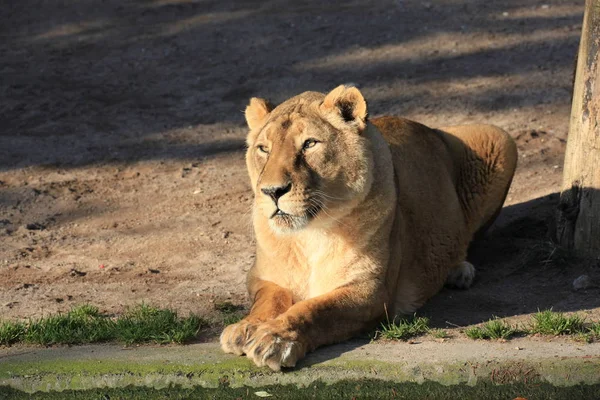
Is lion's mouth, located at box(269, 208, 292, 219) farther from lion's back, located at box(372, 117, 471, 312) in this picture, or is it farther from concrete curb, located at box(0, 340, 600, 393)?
lion's back, located at box(372, 117, 471, 312)

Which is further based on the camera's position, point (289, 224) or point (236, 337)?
point (289, 224)

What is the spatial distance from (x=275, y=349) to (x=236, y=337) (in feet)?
0.91

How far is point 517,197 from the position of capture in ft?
28.7

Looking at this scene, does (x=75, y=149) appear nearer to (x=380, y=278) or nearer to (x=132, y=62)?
(x=132, y=62)

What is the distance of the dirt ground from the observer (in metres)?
7.34

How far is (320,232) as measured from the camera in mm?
5891

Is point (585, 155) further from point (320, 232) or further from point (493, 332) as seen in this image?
point (320, 232)

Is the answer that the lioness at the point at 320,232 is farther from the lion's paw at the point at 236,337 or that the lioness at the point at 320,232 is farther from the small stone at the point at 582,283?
the small stone at the point at 582,283

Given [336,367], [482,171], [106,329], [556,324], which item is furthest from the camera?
[482,171]

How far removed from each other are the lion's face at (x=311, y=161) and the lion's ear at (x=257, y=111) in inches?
5.8

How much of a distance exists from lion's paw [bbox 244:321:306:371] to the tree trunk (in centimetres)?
254

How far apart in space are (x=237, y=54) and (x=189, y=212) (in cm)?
381

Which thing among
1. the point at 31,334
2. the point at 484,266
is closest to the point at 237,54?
the point at 484,266

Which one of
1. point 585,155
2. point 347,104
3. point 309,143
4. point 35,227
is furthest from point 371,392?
point 35,227
